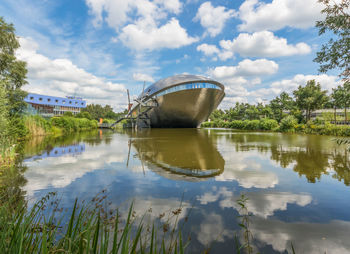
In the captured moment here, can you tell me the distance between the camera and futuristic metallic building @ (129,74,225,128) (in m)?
30.6

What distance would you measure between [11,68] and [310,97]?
39006mm

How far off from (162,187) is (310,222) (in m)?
2.68

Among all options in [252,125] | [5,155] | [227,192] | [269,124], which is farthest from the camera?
[252,125]

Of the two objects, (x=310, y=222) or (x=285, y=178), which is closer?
(x=310, y=222)

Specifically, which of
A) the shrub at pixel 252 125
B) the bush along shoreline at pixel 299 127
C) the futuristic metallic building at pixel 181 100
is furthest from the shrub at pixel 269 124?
the futuristic metallic building at pixel 181 100

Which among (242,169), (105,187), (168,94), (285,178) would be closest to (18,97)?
(105,187)

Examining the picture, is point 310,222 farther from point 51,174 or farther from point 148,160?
point 51,174

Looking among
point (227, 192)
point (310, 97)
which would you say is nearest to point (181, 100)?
point (310, 97)

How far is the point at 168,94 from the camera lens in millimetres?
31469

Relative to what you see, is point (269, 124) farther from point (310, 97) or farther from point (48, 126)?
point (48, 126)

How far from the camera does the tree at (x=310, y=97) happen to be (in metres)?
31.0

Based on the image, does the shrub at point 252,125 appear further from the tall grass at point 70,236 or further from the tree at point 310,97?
the tall grass at point 70,236

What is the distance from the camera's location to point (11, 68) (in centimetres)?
1403

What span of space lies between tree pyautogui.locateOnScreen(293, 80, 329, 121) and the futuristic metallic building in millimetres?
13630
